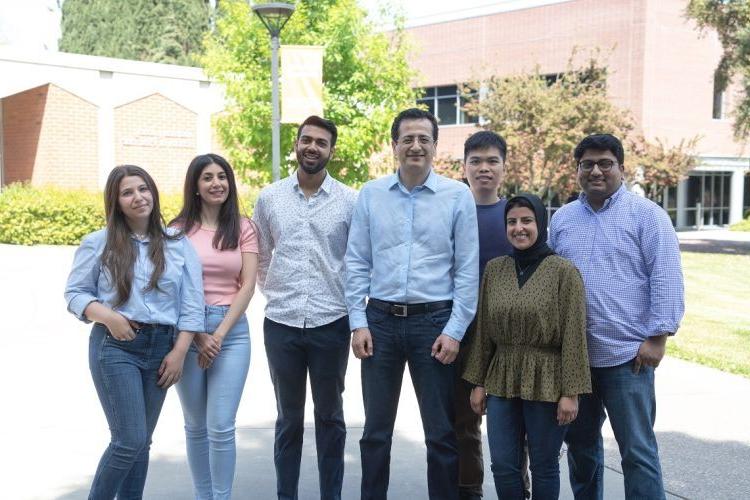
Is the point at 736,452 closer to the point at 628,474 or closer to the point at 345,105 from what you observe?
the point at 628,474

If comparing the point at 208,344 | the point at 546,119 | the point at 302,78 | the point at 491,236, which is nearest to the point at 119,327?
the point at 208,344

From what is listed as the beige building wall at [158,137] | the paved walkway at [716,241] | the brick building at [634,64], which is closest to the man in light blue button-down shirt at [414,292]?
the paved walkway at [716,241]

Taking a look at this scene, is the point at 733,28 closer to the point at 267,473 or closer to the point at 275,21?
the point at 275,21

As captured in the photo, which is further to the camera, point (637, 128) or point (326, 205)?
point (637, 128)

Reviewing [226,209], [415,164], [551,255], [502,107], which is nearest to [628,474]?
[551,255]

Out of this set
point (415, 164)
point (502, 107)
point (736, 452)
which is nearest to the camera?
point (415, 164)

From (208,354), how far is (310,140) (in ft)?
3.98

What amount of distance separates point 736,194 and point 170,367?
1643 inches

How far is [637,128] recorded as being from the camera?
111ft

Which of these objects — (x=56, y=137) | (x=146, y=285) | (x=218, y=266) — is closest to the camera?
(x=146, y=285)

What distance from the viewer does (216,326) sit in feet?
13.4

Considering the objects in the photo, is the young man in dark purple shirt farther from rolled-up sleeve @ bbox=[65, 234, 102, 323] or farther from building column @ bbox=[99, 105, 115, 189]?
building column @ bbox=[99, 105, 115, 189]

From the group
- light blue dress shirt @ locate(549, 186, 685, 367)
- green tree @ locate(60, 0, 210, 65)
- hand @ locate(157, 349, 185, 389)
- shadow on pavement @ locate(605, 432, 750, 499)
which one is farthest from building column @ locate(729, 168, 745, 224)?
hand @ locate(157, 349, 185, 389)

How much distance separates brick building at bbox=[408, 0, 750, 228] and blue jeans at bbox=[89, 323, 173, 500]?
93.1 ft
